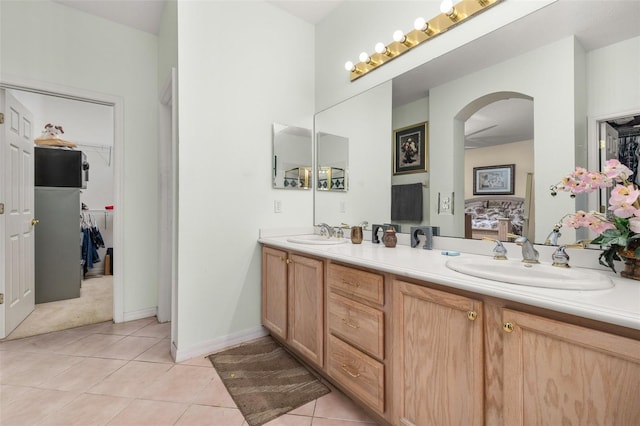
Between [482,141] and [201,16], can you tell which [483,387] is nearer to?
[482,141]

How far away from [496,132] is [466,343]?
3.48ft

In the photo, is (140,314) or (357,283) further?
(140,314)

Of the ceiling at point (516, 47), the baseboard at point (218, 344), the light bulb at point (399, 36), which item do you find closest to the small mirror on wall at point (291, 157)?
the ceiling at point (516, 47)

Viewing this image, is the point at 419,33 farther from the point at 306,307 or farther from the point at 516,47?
the point at 306,307

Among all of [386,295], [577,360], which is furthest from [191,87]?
[577,360]

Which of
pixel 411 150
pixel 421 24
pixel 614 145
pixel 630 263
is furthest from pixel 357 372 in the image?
pixel 421 24

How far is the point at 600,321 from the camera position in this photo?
729mm

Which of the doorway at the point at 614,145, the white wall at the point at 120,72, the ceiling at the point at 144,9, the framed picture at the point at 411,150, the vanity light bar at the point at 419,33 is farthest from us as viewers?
the ceiling at the point at 144,9

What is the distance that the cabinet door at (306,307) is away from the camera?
1676 millimetres

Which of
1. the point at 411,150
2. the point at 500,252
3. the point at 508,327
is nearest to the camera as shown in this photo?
the point at 508,327

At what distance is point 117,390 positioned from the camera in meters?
1.67

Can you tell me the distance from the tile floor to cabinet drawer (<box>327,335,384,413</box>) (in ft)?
0.59

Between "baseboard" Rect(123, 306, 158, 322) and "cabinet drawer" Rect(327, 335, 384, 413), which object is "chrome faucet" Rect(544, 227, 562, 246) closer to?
"cabinet drawer" Rect(327, 335, 384, 413)

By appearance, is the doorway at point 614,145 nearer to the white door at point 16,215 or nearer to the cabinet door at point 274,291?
the cabinet door at point 274,291
